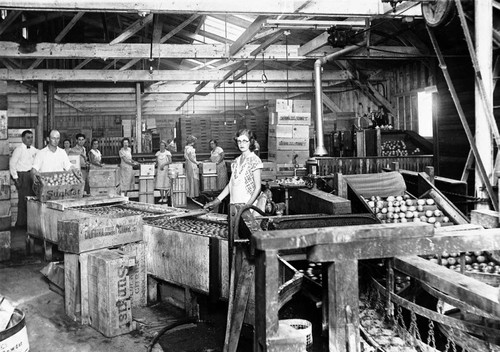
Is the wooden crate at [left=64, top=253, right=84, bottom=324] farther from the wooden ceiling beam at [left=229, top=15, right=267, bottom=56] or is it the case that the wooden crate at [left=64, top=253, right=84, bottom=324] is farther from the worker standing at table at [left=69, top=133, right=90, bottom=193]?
the worker standing at table at [left=69, top=133, right=90, bottom=193]

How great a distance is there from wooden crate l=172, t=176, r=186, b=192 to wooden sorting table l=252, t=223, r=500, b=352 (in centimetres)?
1029

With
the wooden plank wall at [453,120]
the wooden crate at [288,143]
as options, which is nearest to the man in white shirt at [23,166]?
the wooden crate at [288,143]

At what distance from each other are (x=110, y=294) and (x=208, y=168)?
8.47m

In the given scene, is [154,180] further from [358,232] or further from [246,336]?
[358,232]

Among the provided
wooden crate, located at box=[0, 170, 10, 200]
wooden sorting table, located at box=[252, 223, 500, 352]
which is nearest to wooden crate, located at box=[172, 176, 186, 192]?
wooden crate, located at box=[0, 170, 10, 200]

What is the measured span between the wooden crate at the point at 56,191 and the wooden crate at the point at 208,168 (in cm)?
512

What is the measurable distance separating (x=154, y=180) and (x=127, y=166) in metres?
0.82

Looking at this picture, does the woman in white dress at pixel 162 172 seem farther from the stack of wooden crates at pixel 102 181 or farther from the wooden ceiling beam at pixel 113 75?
the wooden ceiling beam at pixel 113 75

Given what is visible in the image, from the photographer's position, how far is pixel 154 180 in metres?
12.4

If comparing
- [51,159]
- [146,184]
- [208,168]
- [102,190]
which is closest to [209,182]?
[208,168]

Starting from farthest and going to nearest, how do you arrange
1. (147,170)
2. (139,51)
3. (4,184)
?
(147,170)
(139,51)
(4,184)

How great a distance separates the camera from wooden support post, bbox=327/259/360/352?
81.1 inches

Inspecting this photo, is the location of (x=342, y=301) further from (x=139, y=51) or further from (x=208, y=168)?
(x=208, y=168)

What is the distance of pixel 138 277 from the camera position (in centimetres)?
511
